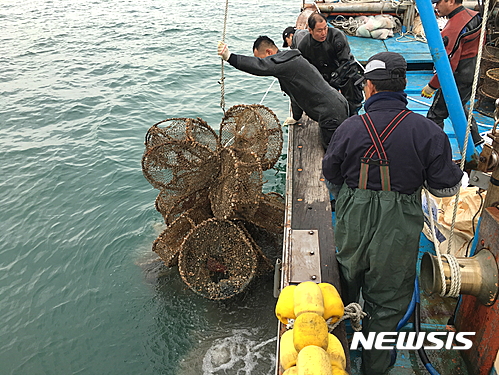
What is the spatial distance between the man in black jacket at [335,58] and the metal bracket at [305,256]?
2.71m

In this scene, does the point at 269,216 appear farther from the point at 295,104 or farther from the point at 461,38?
the point at 461,38

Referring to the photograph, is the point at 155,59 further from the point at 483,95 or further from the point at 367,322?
the point at 367,322

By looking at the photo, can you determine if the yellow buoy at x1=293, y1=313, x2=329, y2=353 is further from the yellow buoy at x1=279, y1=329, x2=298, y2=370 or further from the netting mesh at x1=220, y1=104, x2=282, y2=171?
the netting mesh at x1=220, y1=104, x2=282, y2=171

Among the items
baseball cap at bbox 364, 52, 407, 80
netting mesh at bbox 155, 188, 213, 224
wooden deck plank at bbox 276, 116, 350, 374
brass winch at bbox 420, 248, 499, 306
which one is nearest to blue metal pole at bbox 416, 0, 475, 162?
baseball cap at bbox 364, 52, 407, 80

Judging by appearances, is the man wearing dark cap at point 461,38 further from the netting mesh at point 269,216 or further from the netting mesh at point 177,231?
the netting mesh at point 177,231

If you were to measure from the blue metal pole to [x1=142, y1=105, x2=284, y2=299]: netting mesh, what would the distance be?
1.95m

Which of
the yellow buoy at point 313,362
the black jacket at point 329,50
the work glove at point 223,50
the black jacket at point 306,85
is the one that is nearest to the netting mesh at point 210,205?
the black jacket at point 306,85

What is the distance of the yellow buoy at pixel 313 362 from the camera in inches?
70.9

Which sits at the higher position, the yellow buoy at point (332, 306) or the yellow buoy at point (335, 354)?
the yellow buoy at point (332, 306)

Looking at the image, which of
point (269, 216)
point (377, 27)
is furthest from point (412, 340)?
point (377, 27)

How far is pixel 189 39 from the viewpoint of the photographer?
16562 mm

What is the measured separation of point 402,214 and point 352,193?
1.06ft

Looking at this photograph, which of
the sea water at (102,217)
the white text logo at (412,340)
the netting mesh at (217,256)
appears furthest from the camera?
the sea water at (102,217)

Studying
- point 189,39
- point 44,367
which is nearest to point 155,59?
point 189,39
